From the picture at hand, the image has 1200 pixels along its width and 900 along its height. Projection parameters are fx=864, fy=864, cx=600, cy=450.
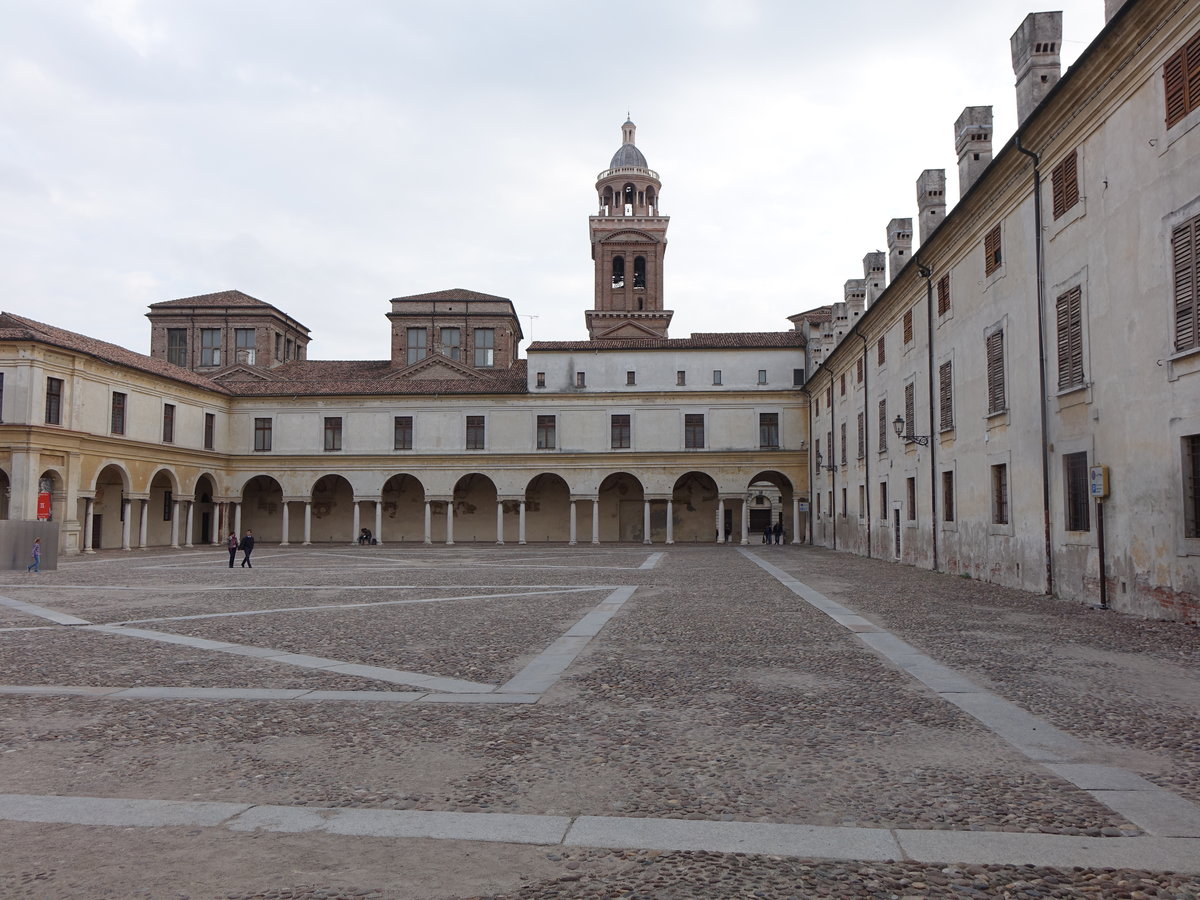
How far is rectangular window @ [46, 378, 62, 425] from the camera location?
33.2 metres

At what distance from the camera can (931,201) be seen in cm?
2295

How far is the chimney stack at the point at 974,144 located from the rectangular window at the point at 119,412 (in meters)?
33.6

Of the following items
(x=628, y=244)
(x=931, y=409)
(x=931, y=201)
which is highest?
(x=628, y=244)

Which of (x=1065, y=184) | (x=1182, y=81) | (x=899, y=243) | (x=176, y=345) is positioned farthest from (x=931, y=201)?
(x=176, y=345)

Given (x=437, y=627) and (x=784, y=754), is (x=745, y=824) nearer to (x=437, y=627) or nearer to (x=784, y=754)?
(x=784, y=754)

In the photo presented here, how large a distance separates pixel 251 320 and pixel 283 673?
5083 cm

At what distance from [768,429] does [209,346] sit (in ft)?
117

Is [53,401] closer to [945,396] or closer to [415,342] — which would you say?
[415,342]

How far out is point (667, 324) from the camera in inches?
2322

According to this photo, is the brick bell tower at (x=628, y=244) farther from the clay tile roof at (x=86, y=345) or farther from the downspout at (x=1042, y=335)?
the downspout at (x=1042, y=335)

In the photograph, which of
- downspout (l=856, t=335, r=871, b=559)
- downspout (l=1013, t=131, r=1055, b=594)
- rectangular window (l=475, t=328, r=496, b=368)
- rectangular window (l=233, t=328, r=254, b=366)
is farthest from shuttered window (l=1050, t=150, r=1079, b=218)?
rectangular window (l=233, t=328, r=254, b=366)

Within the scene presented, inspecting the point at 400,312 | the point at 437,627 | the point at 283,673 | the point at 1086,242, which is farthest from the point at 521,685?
the point at 400,312

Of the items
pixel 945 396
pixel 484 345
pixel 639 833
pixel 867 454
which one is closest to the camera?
pixel 639 833

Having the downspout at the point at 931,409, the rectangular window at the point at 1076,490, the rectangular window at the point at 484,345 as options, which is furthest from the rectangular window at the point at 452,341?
the rectangular window at the point at 1076,490
